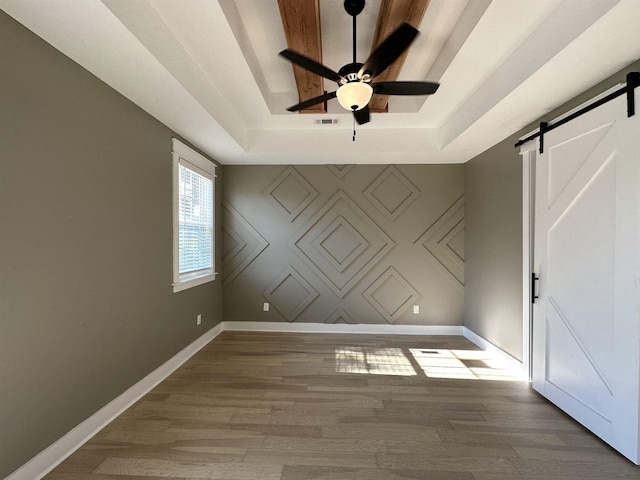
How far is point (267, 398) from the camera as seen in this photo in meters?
2.54

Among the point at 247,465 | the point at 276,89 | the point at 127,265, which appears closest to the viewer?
the point at 247,465

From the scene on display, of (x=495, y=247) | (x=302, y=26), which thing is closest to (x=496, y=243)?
(x=495, y=247)

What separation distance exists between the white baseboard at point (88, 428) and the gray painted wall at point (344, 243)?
5.33 ft

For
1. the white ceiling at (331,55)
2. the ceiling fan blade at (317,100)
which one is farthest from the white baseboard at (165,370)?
the ceiling fan blade at (317,100)

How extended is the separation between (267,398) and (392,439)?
3.48ft

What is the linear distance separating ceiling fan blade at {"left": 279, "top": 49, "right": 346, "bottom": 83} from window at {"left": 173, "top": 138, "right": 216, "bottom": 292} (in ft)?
5.93

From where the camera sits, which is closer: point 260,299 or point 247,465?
point 247,465

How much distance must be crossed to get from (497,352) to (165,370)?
3.55m

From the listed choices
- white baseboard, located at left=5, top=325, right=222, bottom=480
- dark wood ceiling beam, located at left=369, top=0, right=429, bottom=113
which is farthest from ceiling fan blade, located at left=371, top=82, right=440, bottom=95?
white baseboard, located at left=5, top=325, right=222, bottom=480

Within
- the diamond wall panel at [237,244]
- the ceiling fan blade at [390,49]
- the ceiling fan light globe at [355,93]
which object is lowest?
the diamond wall panel at [237,244]

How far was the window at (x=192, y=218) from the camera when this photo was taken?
10.4ft

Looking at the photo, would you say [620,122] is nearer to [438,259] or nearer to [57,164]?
[438,259]

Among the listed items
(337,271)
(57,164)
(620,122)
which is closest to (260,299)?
(337,271)

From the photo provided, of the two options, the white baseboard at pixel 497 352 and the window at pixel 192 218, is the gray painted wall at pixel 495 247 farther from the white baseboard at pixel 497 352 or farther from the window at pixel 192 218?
the window at pixel 192 218
